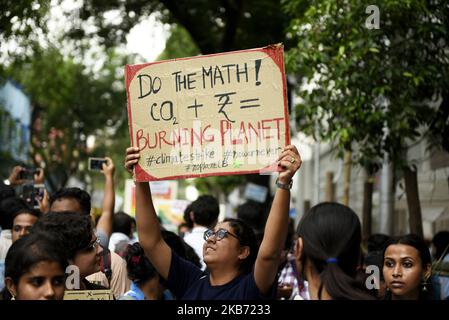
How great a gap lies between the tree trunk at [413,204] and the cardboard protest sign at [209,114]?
5.29 m

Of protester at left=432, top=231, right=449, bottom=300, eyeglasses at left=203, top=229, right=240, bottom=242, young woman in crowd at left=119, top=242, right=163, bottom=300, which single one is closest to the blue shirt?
young woman in crowd at left=119, top=242, right=163, bottom=300

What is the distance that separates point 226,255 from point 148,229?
1.47ft

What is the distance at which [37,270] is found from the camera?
379 centimetres

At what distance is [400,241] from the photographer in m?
5.34

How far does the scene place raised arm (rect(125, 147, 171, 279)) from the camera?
4.84 m

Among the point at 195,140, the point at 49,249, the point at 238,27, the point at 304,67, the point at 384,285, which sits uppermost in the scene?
the point at 238,27

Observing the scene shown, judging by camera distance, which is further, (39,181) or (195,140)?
(39,181)

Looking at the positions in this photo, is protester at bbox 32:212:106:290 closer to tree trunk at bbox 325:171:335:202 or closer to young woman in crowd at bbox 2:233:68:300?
young woman in crowd at bbox 2:233:68:300

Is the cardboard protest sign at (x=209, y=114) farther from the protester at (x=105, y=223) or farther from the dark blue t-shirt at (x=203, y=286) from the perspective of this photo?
the protester at (x=105, y=223)

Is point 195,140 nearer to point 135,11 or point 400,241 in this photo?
point 400,241

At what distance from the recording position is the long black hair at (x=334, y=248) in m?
3.66

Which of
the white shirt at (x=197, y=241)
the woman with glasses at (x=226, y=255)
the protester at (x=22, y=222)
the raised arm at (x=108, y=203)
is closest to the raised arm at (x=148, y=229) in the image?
the woman with glasses at (x=226, y=255)
